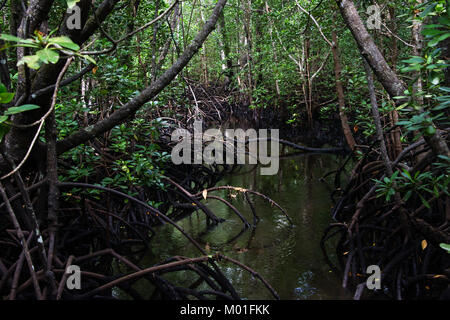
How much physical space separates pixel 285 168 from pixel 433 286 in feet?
13.5

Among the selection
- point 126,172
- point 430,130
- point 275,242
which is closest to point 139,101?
point 126,172

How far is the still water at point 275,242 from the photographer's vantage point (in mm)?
2451

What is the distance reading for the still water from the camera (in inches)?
96.5

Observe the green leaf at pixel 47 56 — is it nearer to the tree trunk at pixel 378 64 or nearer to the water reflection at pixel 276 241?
the tree trunk at pixel 378 64

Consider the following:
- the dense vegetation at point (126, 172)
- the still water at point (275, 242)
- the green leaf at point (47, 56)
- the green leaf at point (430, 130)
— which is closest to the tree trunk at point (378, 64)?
the dense vegetation at point (126, 172)

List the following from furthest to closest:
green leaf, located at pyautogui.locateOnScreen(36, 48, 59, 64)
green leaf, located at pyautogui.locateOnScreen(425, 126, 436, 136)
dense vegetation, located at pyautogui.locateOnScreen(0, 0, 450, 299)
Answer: dense vegetation, located at pyautogui.locateOnScreen(0, 0, 450, 299) < green leaf, located at pyautogui.locateOnScreen(425, 126, 436, 136) < green leaf, located at pyautogui.locateOnScreen(36, 48, 59, 64)

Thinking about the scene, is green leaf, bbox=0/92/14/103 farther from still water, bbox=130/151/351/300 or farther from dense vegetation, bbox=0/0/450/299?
still water, bbox=130/151/351/300

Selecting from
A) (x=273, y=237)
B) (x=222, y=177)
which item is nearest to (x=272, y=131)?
(x=222, y=177)

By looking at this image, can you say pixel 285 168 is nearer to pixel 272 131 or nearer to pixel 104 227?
pixel 272 131

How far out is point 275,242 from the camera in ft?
10.4

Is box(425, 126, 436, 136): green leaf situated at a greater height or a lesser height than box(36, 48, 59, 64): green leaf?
lesser

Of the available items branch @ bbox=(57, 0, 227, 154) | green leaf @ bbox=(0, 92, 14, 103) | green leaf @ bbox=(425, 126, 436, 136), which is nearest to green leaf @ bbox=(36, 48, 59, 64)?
green leaf @ bbox=(0, 92, 14, 103)

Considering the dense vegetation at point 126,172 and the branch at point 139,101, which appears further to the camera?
the branch at point 139,101
